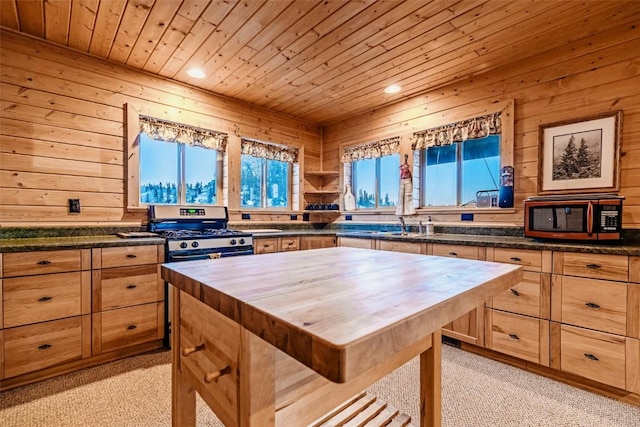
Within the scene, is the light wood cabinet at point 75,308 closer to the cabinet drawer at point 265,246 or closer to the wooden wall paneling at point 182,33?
the cabinet drawer at point 265,246

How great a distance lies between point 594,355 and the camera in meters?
1.96

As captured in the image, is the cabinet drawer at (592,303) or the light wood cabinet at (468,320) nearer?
the cabinet drawer at (592,303)

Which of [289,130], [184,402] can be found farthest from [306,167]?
[184,402]

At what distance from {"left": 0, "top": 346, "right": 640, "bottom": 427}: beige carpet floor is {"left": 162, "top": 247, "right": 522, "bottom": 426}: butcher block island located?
0.79m

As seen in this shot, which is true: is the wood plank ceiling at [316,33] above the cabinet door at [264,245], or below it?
above

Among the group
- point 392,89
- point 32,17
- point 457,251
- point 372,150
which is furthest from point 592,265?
point 32,17

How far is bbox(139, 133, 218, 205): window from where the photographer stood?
3.19 m

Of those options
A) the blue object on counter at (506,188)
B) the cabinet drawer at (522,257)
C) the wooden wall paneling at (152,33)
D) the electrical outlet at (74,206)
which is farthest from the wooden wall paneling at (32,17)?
the blue object on counter at (506,188)

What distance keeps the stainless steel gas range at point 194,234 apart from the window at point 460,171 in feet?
7.18

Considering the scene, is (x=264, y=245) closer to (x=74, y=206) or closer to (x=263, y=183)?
(x=263, y=183)

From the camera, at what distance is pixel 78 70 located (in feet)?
8.84

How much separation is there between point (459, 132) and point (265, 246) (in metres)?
2.40

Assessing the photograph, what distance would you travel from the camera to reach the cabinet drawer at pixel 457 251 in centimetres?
248

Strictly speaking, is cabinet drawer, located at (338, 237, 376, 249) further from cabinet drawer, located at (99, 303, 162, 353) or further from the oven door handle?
cabinet drawer, located at (99, 303, 162, 353)
